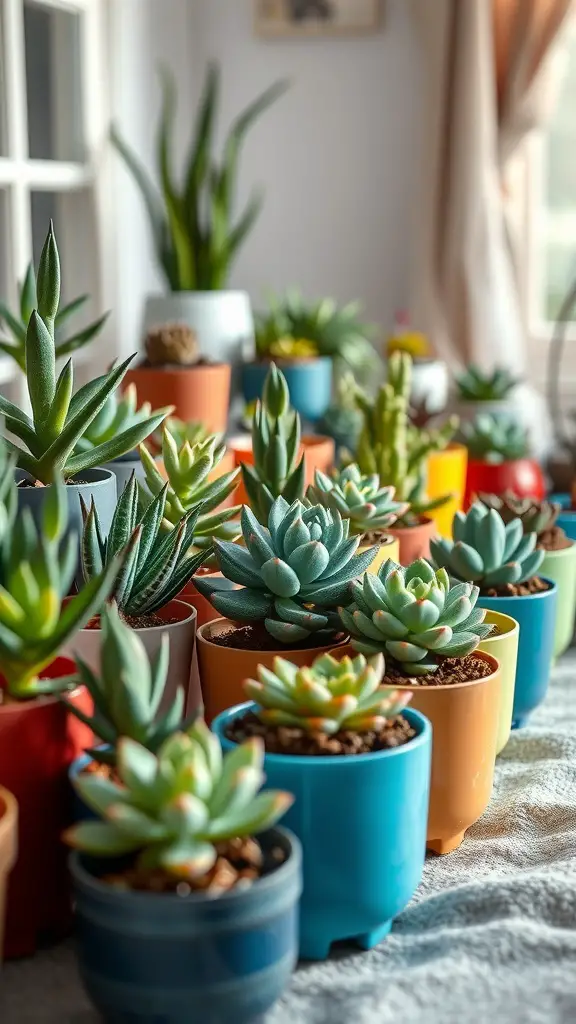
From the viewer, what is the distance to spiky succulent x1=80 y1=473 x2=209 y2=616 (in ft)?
3.83

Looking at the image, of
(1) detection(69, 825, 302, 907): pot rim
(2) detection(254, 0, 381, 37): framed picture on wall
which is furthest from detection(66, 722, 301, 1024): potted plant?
(2) detection(254, 0, 381, 37): framed picture on wall

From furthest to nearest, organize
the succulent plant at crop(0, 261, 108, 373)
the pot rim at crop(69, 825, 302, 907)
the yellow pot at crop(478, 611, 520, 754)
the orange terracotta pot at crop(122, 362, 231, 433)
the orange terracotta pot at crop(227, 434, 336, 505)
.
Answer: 1. the orange terracotta pot at crop(122, 362, 231, 433)
2. the orange terracotta pot at crop(227, 434, 336, 505)
3. the succulent plant at crop(0, 261, 108, 373)
4. the yellow pot at crop(478, 611, 520, 754)
5. the pot rim at crop(69, 825, 302, 907)

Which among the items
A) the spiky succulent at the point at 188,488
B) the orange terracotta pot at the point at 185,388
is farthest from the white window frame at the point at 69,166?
the spiky succulent at the point at 188,488

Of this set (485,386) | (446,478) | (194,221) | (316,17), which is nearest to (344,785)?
(446,478)

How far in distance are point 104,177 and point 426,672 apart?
6.29 feet

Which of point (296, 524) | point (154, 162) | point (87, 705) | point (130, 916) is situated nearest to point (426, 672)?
point (296, 524)

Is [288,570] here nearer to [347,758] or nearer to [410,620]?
[410,620]

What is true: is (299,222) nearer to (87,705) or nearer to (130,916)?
(87,705)

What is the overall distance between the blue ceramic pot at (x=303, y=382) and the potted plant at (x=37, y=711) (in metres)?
1.36

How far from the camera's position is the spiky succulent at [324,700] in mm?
979

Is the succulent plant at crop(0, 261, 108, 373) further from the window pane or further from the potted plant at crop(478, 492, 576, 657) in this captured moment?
the window pane

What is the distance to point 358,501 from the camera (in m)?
1.46

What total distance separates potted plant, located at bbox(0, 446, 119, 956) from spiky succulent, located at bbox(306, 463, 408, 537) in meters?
0.48

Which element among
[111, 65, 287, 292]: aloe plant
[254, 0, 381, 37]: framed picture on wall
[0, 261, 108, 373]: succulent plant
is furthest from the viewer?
[254, 0, 381, 37]: framed picture on wall
